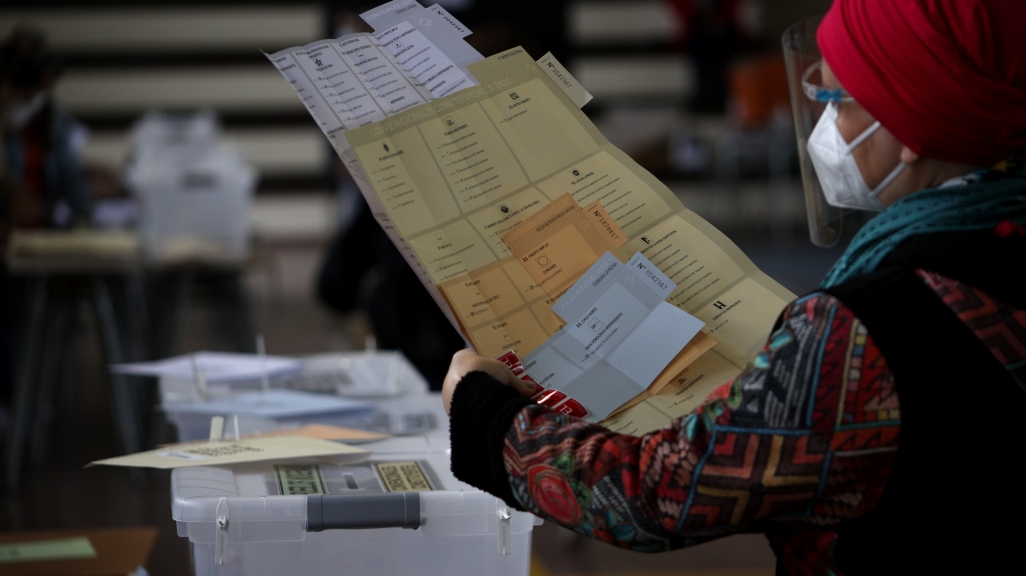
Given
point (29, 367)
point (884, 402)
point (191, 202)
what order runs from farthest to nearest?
point (191, 202)
point (29, 367)
point (884, 402)

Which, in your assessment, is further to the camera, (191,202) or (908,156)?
(191,202)

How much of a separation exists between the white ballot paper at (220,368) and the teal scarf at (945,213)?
3.07 ft

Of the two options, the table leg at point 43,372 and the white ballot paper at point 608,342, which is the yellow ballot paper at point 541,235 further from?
the table leg at point 43,372

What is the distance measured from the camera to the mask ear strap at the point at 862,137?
774mm

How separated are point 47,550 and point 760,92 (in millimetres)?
7630

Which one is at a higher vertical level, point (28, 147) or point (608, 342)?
point (28, 147)

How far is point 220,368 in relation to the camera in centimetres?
152

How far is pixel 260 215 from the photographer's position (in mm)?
8898

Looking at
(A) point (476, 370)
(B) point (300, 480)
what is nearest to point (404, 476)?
(B) point (300, 480)

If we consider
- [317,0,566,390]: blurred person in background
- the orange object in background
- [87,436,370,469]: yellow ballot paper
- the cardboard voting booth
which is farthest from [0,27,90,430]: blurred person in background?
the orange object in background

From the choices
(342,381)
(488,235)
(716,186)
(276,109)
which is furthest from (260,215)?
(488,235)

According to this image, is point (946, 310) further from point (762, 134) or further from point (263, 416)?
point (762, 134)

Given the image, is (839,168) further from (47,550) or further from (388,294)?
(388,294)

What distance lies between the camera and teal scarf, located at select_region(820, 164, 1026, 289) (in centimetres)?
71
